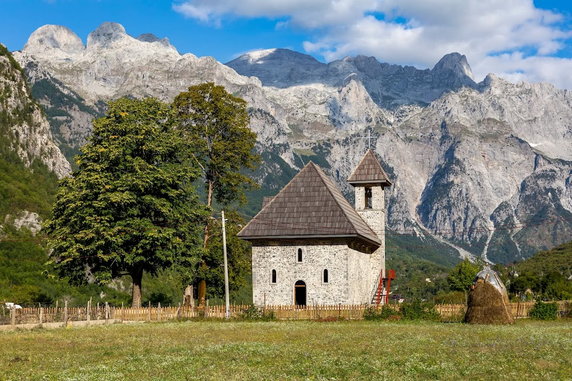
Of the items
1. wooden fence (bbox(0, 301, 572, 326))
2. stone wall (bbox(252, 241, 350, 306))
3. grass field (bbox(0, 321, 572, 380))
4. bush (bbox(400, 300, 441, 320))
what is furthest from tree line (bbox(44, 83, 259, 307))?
grass field (bbox(0, 321, 572, 380))

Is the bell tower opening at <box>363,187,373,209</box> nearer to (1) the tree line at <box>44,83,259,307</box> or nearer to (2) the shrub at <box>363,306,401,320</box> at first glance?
(1) the tree line at <box>44,83,259,307</box>

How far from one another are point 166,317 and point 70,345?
2136cm

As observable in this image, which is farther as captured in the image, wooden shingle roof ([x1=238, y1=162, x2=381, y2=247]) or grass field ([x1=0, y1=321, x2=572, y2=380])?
wooden shingle roof ([x1=238, y1=162, x2=381, y2=247])

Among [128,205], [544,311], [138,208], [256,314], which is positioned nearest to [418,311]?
[544,311]

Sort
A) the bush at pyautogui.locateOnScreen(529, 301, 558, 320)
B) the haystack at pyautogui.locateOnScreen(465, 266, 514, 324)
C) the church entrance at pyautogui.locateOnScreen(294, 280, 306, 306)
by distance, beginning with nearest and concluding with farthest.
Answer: the haystack at pyautogui.locateOnScreen(465, 266, 514, 324) < the bush at pyautogui.locateOnScreen(529, 301, 558, 320) < the church entrance at pyautogui.locateOnScreen(294, 280, 306, 306)

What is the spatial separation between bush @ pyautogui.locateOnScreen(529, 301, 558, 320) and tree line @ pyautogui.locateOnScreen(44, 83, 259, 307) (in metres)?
22.3

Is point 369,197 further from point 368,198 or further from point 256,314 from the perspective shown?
point 256,314

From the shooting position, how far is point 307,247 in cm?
5434

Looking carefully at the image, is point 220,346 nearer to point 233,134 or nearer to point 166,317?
point 166,317

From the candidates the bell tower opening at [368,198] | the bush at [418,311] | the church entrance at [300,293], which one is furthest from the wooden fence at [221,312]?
the bell tower opening at [368,198]

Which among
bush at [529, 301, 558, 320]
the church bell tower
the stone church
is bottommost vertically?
bush at [529, 301, 558, 320]

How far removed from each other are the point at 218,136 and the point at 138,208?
502 inches

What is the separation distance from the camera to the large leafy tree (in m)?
48.8

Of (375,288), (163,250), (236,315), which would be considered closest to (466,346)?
(236,315)
